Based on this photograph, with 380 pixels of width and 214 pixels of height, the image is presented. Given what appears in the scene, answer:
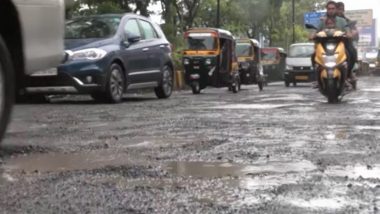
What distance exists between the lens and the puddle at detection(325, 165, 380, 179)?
395 centimetres

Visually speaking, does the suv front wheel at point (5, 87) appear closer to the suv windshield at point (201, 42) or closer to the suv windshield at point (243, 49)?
the suv windshield at point (201, 42)

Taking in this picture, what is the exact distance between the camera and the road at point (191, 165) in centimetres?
326

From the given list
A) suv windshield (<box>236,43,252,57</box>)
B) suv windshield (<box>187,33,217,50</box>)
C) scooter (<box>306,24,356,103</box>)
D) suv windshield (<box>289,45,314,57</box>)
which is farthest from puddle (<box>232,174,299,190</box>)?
suv windshield (<box>289,45,314,57</box>)

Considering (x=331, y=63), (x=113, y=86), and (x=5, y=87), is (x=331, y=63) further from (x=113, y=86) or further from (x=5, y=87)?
(x=5, y=87)

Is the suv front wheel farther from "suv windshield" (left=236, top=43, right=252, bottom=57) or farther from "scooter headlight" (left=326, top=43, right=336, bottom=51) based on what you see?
"suv windshield" (left=236, top=43, right=252, bottom=57)

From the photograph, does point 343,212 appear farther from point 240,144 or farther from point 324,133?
point 324,133

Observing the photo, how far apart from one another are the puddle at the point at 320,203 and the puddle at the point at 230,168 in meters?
0.74

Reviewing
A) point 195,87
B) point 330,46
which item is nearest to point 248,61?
point 195,87

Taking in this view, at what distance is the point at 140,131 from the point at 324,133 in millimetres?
1735

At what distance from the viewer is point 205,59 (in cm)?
1739

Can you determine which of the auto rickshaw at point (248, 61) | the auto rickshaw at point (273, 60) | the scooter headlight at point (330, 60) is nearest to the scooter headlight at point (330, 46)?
the scooter headlight at point (330, 60)

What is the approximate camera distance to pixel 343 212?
3059mm

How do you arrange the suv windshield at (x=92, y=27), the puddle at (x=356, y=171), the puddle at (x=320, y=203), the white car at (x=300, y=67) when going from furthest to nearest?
the white car at (x=300, y=67) → the suv windshield at (x=92, y=27) → the puddle at (x=356, y=171) → the puddle at (x=320, y=203)

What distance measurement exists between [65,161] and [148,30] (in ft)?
26.0
